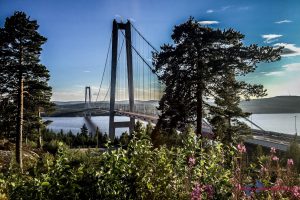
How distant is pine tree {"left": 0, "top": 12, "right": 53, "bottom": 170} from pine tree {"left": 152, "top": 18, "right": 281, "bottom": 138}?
6.76 metres

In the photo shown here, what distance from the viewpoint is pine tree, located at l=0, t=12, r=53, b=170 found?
18.6 m

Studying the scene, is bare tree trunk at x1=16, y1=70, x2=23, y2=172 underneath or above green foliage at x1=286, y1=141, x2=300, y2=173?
above

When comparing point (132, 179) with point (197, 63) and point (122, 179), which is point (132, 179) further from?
point (197, 63)

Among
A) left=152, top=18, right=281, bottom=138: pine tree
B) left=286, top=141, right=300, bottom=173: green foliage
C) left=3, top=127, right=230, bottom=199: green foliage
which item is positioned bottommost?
left=286, top=141, right=300, bottom=173: green foliage

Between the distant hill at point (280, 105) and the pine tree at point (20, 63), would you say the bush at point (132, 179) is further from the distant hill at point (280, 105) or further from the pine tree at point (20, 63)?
the distant hill at point (280, 105)

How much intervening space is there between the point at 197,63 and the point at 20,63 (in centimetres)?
925

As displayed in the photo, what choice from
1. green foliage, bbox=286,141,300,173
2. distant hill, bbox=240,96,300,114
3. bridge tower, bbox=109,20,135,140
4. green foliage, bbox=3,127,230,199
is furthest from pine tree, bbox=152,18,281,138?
distant hill, bbox=240,96,300,114

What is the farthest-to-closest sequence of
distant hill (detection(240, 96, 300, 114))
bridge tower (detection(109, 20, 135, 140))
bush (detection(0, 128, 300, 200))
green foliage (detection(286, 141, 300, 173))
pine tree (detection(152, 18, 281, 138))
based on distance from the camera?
distant hill (detection(240, 96, 300, 114)) < bridge tower (detection(109, 20, 135, 140)) < green foliage (detection(286, 141, 300, 173)) < pine tree (detection(152, 18, 281, 138)) < bush (detection(0, 128, 300, 200))

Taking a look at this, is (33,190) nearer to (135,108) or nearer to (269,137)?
(269,137)

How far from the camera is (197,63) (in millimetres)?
16469

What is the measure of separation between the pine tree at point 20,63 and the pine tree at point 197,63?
6.76 meters

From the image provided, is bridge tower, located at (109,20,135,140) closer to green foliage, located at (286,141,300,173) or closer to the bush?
green foliage, located at (286,141,300,173)

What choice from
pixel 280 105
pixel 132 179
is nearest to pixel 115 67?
pixel 132 179

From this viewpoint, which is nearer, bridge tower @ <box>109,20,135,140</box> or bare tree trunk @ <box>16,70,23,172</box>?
bare tree trunk @ <box>16,70,23,172</box>
